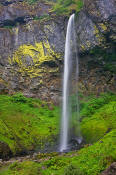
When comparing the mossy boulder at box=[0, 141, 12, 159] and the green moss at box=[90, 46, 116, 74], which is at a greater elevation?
the green moss at box=[90, 46, 116, 74]

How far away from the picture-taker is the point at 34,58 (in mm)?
35344

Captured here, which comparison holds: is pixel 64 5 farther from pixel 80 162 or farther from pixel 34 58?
pixel 80 162

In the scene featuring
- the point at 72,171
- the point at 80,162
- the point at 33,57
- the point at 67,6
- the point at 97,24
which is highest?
the point at 67,6

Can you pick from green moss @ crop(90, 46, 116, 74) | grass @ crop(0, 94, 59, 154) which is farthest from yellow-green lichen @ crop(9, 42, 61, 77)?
green moss @ crop(90, 46, 116, 74)

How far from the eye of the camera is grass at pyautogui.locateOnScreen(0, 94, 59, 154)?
22.1 m

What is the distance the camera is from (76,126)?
26.9 metres

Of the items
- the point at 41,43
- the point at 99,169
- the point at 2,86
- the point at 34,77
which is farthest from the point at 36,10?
the point at 99,169

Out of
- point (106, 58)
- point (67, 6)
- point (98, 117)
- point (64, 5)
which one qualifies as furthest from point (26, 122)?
point (64, 5)

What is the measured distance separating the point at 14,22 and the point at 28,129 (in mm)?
23630

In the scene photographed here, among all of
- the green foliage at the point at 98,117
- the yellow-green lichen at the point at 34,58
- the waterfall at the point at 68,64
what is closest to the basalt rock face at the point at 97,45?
the waterfall at the point at 68,64

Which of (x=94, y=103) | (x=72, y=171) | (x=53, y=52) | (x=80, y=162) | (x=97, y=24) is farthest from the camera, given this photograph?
(x=53, y=52)

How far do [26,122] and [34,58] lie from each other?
13510 mm

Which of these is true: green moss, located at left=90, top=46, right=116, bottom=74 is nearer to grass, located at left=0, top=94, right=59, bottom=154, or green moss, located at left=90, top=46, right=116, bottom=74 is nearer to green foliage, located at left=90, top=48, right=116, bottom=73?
green foliage, located at left=90, top=48, right=116, bottom=73

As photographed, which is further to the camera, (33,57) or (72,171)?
(33,57)
